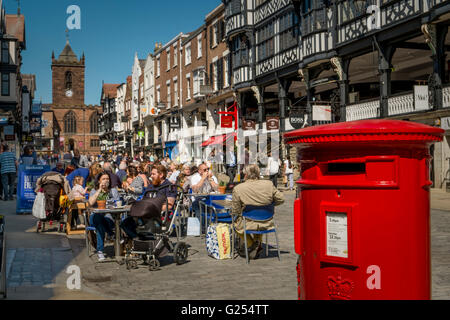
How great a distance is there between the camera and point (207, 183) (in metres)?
12.0

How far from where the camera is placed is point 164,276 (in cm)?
696

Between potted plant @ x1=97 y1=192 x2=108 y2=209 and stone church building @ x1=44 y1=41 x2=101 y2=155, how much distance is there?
10703cm

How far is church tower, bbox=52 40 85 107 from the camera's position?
114 metres

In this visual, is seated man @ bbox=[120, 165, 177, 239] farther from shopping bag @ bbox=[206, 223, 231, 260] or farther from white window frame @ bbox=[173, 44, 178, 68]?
white window frame @ bbox=[173, 44, 178, 68]

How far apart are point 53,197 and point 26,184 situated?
364cm

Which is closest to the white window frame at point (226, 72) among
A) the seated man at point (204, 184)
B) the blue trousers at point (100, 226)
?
the seated man at point (204, 184)

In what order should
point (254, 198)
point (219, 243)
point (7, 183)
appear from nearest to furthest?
point (254, 198) → point (219, 243) → point (7, 183)

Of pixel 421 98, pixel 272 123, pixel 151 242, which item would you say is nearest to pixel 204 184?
pixel 151 242

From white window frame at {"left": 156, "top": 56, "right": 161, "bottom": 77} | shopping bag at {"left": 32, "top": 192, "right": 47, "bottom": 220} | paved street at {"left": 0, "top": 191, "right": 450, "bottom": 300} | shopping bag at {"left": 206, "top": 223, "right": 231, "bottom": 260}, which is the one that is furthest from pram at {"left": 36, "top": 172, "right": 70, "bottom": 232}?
white window frame at {"left": 156, "top": 56, "right": 161, "bottom": 77}

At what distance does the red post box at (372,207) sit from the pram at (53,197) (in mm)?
9098

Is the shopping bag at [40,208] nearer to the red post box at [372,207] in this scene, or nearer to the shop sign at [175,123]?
the red post box at [372,207]

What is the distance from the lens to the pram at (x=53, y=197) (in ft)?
35.9

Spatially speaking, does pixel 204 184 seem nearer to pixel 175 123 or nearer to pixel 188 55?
pixel 188 55
